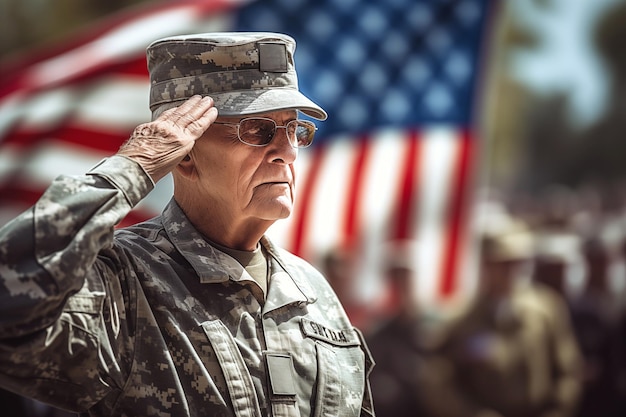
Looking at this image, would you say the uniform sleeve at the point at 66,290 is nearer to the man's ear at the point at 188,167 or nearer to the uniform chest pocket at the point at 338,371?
the man's ear at the point at 188,167

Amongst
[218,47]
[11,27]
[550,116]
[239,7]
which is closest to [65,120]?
[239,7]

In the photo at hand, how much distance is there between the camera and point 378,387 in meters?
8.76

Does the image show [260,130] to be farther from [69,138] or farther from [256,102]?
[69,138]

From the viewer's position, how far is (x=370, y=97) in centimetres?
851

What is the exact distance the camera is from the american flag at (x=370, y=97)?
7.90 m

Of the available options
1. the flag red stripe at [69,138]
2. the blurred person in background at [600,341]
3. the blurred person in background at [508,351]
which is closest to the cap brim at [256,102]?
the flag red stripe at [69,138]

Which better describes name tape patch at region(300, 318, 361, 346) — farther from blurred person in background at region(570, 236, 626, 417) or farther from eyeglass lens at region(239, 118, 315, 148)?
blurred person in background at region(570, 236, 626, 417)

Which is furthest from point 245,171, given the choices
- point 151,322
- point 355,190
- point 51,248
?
point 355,190

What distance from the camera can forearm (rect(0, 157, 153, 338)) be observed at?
1945 mm

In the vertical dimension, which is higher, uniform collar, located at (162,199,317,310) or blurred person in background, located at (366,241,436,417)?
uniform collar, located at (162,199,317,310)

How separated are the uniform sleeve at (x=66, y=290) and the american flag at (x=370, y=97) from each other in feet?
18.4

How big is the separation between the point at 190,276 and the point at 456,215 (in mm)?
6463

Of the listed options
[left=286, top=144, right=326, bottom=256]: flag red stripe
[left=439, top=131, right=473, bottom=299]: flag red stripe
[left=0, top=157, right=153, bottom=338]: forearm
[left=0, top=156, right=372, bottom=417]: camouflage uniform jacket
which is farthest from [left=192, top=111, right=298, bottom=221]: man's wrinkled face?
[left=439, top=131, right=473, bottom=299]: flag red stripe

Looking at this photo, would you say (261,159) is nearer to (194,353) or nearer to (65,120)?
(194,353)
